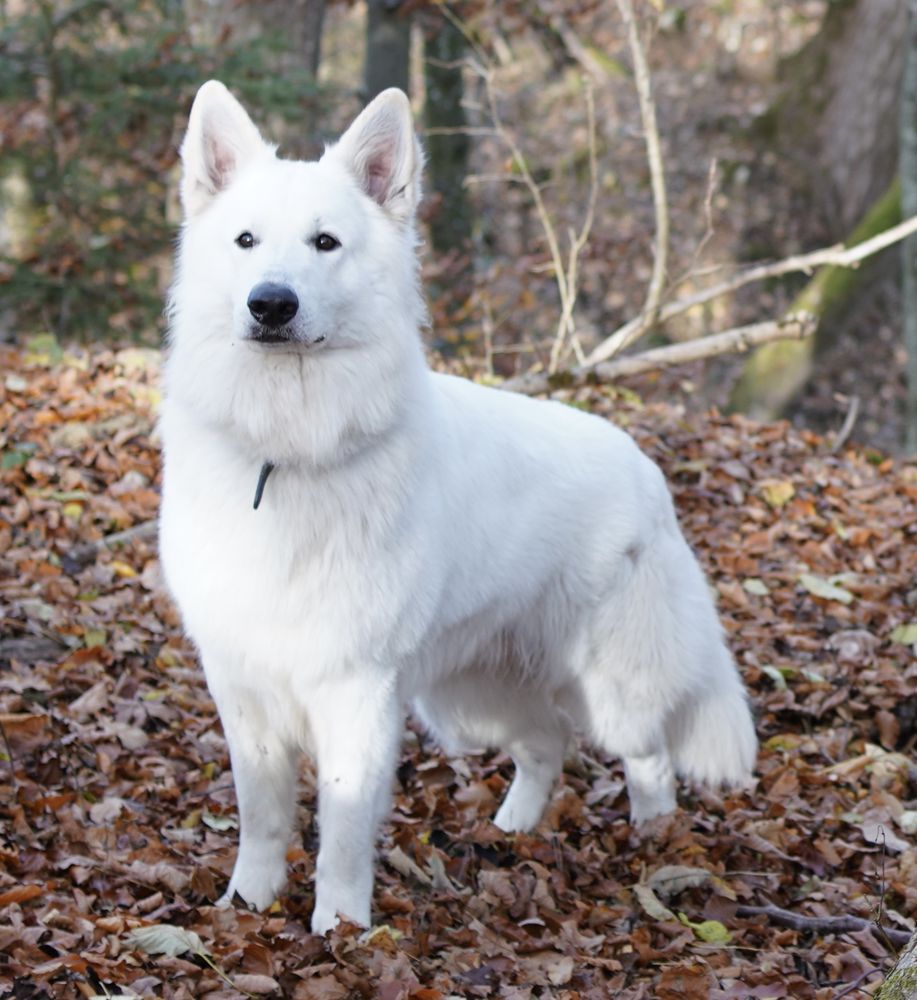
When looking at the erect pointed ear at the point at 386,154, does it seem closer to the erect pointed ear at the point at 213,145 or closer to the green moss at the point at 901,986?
the erect pointed ear at the point at 213,145

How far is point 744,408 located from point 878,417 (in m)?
2.09

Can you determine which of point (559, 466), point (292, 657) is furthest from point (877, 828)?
point (292, 657)

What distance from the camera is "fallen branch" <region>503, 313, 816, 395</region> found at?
6590 mm

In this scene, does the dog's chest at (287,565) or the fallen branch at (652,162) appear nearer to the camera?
the dog's chest at (287,565)

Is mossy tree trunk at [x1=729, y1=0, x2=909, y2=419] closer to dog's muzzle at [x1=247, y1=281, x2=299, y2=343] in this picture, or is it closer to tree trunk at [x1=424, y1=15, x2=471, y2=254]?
tree trunk at [x1=424, y1=15, x2=471, y2=254]

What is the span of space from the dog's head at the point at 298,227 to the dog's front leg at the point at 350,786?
38.8 inches

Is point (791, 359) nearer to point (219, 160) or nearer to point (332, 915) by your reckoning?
point (219, 160)

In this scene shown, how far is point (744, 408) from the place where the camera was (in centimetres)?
1103

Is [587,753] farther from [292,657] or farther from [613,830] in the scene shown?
[292,657]

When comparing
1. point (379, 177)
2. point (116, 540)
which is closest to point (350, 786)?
point (379, 177)

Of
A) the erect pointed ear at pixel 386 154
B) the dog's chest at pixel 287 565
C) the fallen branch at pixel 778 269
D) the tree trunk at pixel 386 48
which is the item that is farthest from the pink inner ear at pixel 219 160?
the tree trunk at pixel 386 48

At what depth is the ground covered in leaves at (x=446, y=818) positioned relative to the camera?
3.01 metres

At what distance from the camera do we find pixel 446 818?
4227 millimetres

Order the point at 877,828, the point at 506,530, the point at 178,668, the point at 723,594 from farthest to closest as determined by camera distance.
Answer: the point at 723,594, the point at 178,668, the point at 877,828, the point at 506,530
